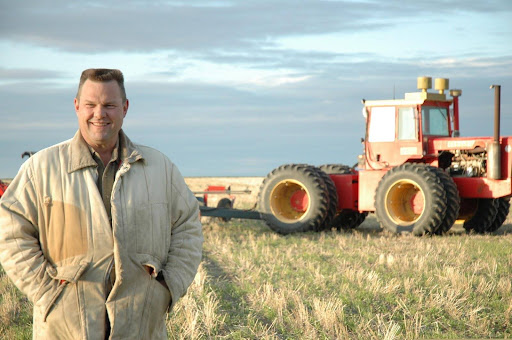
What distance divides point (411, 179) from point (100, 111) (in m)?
10.6

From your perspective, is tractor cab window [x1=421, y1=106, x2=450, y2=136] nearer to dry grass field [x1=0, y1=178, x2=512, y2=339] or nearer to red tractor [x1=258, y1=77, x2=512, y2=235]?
red tractor [x1=258, y1=77, x2=512, y2=235]

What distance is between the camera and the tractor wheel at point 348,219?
15.8 meters

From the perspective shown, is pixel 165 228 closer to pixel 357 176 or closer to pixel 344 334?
pixel 344 334

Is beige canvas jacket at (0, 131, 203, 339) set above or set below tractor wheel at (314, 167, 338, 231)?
above

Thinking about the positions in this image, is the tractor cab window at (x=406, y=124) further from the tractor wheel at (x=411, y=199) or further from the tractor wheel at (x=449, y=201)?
the tractor wheel at (x=449, y=201)

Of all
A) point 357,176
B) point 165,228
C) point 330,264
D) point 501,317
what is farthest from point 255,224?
point 165,228

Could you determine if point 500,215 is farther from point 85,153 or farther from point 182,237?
point 85,153

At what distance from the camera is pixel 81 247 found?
3236 millimetres

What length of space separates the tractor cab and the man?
11.4m

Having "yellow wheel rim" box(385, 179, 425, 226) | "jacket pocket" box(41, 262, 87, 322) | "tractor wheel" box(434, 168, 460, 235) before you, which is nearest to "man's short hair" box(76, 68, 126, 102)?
"jacket pocket" box(41, 262, 87, 322)

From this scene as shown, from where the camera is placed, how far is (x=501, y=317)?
22.8 feet

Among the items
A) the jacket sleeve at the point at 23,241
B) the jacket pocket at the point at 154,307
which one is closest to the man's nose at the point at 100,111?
the jacket sleeve at the point at 23,241

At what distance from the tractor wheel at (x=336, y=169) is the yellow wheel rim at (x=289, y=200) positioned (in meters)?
1.24

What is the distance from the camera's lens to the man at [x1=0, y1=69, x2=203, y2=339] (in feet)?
10.5
